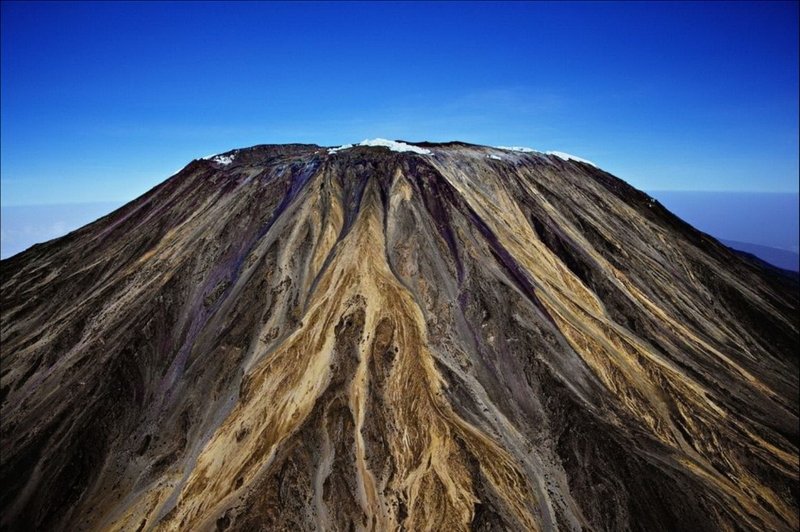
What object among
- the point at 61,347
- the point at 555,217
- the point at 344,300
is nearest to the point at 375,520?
the point at 344,300

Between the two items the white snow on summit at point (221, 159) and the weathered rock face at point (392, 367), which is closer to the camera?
the weathered rock face at point (392, 367)

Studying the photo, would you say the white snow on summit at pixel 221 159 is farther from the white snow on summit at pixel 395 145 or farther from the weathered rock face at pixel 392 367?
the white snow on summit at pixel 395 145

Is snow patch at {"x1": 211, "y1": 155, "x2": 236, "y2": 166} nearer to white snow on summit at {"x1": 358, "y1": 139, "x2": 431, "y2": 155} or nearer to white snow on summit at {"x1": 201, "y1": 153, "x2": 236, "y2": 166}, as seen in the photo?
white snow on summit at {"x1": 201, "y1": 153, "x2": 236, "y2": 166}

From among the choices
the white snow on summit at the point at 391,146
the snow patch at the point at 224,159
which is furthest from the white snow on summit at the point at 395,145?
the snow patch at the point at 224,159

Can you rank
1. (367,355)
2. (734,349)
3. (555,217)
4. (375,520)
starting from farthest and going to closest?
(555,217)
(734,349)
(367,355)
(375,520)

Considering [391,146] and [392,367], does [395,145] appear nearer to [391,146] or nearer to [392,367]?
[391,146]

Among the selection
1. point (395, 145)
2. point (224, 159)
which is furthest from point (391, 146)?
point (224, 159)

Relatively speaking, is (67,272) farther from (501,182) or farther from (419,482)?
(501,182)

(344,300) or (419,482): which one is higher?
(344,300)
